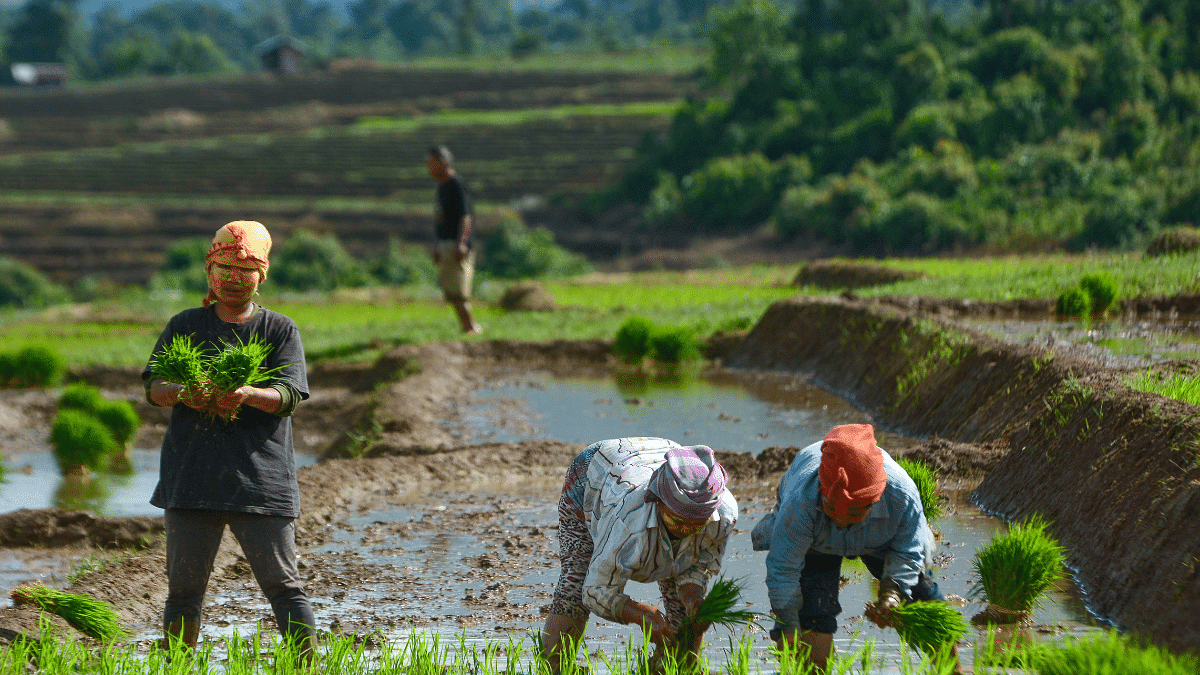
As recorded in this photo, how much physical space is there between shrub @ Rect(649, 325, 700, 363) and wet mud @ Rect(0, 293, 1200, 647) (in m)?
1.41

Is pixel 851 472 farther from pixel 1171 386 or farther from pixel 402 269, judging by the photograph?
pixel 402 269

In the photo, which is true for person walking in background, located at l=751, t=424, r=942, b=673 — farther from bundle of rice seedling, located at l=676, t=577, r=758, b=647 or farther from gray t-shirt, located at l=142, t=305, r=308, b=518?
gray t-shirt, located at l=142, t=305, r=308, b=518

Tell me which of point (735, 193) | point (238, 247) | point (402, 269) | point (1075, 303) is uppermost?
point (735, 193)

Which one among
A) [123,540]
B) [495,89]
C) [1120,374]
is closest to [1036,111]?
[1120,374]

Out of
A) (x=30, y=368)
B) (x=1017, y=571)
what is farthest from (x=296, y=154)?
(x=1017, y=571)

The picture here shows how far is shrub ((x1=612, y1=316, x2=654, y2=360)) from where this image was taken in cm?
1116

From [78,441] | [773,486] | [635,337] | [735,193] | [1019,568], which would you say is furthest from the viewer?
A: [735,193]

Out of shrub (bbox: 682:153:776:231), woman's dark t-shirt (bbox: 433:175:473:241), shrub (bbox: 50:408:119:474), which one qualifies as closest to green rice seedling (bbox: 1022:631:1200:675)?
shrub (bbox: 50:408:119:474)

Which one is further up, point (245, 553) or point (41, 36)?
point (41, 36)

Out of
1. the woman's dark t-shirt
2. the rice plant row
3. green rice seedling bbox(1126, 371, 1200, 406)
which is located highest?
the woman's dark t-shirt

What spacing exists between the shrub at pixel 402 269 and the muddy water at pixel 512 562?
2048 centimetres

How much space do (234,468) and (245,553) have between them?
29 cm

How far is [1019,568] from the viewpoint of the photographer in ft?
13.0

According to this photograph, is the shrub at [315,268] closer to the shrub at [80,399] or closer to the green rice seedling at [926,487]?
the shrub at [80,399]
